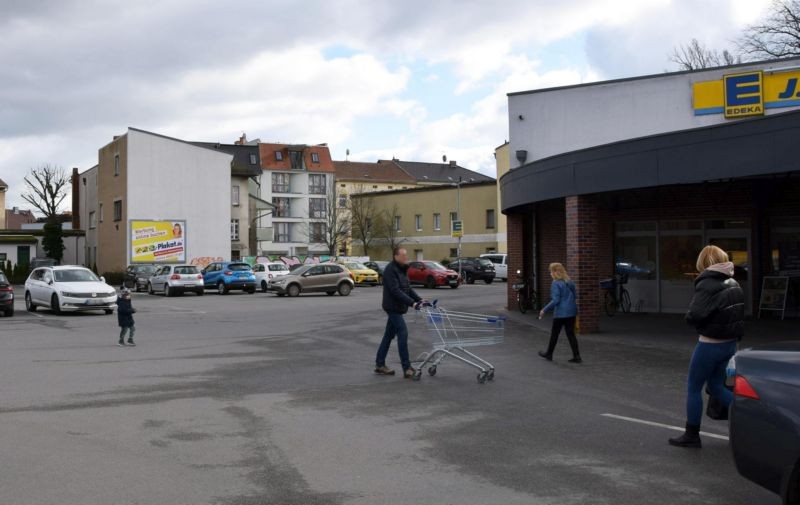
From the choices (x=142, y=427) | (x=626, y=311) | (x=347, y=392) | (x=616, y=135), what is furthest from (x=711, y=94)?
(x=142, y=427)

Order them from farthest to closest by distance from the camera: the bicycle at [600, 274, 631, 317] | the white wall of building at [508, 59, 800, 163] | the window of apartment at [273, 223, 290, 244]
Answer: the window of apartment at [273, 223, 290, 244] < the bicycle at [600, 274, 631, 317] < the white wall of building at [508, 59, 800, 163]

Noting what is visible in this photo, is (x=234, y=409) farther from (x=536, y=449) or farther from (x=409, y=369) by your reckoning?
(x=536, y=449)

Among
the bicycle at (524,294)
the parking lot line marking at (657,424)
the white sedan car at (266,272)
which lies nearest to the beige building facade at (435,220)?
the white sedan car at (266,272)

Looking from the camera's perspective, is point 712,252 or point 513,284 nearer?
point 712,252

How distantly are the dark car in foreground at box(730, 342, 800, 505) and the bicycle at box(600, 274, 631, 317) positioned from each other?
15.9 metres

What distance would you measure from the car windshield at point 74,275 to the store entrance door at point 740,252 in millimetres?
18837

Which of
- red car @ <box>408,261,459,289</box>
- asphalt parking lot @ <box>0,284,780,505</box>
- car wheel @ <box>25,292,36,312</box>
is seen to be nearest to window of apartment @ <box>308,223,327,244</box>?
red car @ <box>408,261,459,289</box>

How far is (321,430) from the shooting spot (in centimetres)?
784

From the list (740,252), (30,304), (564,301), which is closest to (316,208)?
(30,304)

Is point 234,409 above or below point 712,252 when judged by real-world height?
below

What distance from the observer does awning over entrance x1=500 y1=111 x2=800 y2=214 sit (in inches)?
495

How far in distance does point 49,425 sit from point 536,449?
4.93m

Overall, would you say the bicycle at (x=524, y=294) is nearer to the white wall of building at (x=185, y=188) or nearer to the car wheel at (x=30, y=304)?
the car wheel at (x=30, y=304)

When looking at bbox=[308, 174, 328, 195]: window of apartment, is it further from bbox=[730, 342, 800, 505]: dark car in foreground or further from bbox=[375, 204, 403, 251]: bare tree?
bbox=[730, 342, 800, 505]: dark car in foreground
